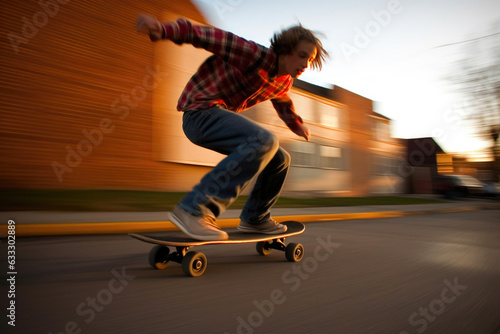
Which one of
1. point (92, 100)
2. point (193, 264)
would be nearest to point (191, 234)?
point (193, 264)

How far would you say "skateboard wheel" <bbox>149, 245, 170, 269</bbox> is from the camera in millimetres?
2195

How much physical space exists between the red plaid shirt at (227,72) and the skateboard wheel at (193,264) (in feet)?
3.07

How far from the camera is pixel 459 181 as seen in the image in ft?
72.5

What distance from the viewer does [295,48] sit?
2191 millimetres

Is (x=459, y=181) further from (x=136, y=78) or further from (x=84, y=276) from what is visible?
(x=84, y=276)

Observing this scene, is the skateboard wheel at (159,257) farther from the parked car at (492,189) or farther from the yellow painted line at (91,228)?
the parked car at (492,189)

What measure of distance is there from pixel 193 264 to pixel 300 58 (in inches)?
57.7

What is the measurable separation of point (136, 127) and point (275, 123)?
8.38 metres

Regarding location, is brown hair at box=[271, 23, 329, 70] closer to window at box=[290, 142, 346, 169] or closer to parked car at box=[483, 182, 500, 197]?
window at box=[290, 142, 346, 169]

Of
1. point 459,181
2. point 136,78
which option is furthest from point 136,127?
point 459,181

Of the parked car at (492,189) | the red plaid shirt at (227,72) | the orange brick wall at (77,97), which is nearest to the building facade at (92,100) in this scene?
the orange brick wall at (77,97)

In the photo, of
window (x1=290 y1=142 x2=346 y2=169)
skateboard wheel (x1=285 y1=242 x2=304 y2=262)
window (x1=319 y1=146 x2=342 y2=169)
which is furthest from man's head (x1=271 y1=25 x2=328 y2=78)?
window (x1=319 y1=146 x2=342 y2=169)

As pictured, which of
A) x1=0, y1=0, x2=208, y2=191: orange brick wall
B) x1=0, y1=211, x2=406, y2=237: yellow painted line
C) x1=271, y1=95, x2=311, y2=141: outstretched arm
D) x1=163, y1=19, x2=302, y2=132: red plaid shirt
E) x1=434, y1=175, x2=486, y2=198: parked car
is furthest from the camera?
x1=434, y1=175, x2=486, y2=198: parked car

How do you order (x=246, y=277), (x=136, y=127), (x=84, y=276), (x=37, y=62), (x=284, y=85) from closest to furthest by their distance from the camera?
(x=84, y=276) → (x=246, y=277) → (x=284, y=85) → (x=37, y=62) → (x=136, y=127)
